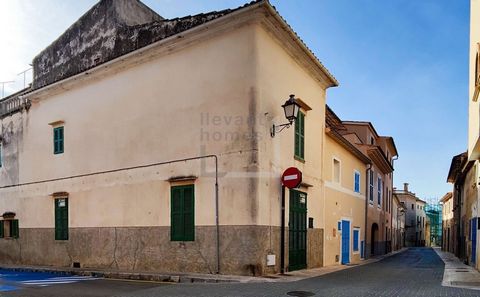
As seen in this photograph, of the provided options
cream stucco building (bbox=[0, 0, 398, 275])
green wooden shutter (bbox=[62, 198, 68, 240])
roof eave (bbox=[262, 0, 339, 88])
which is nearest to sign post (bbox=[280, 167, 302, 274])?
cream stucco building (bbox=[0, 0, 398, 275])

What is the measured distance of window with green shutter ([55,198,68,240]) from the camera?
15719 millimetres

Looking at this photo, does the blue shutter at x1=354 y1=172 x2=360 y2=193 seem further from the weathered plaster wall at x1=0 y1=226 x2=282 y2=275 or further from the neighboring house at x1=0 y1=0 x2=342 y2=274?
the weathered plaster wall at x1=0 y1=226 x2=282 y2=275

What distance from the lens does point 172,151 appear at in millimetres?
12656

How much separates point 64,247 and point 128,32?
28.6 feet

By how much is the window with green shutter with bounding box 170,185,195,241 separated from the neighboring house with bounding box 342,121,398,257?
1340 cm

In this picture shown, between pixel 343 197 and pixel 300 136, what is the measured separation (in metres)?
6.19

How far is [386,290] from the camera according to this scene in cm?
923

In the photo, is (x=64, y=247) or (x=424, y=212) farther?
(x=424, y=212)

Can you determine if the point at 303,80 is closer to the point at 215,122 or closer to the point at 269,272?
the point at 215,122

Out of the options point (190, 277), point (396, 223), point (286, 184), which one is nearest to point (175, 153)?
point (286, 184)

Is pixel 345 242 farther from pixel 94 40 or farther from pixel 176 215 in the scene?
pixel 94 40

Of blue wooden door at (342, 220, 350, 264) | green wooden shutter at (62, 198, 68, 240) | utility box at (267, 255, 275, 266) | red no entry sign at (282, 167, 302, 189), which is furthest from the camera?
blue wooden door at (342, 220, 350, 264)

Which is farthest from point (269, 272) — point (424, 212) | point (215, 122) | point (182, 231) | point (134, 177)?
point (424, 212)

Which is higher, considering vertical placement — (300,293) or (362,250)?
(300,293)
